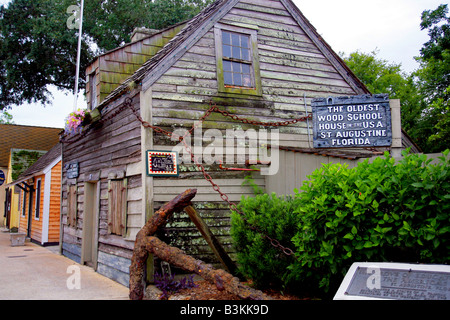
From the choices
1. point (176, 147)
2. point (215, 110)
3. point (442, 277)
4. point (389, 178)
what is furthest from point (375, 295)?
point (215, 110)

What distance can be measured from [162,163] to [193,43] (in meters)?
2.86

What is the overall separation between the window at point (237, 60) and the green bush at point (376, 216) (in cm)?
444

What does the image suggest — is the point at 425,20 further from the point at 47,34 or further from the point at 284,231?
the point at 47,34

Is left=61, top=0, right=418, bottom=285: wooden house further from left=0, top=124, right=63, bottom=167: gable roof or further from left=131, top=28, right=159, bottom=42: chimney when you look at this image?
left=0, top=124, right=63, bottom=167: gable roof

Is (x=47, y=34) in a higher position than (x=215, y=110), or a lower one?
higher

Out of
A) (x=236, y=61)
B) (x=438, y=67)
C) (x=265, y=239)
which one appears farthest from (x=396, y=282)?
(x=438, y=67)

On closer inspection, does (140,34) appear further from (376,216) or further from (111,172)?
(376,216)

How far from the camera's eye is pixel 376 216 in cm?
446

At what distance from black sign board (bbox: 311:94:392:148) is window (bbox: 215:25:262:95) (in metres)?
2.19

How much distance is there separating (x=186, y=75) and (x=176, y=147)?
1.67 metres

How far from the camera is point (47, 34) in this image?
23.5 m

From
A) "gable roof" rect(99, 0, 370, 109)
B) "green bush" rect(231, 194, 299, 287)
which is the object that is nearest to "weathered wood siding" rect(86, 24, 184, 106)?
"gable roof" rect(99, 0, 370, 109)

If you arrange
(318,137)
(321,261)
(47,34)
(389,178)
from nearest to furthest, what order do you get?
(389,178)
(321,261)
(318,137)
(47,34)

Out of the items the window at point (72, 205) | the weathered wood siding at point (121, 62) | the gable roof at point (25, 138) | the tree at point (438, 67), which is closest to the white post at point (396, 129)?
the weathered wood siding at point (121, 62)
